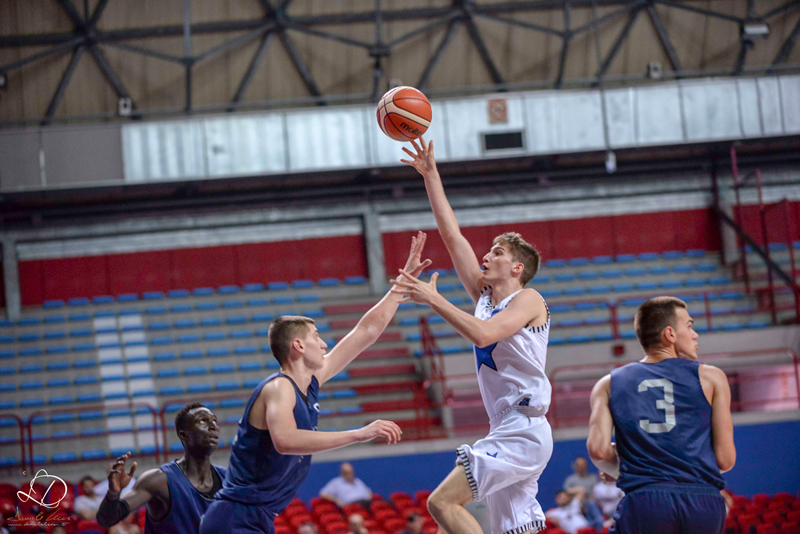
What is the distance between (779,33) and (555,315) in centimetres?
1023

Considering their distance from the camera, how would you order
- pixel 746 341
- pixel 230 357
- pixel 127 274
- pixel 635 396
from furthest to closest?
1. pixel 127 274
2. pixel 230 357
3. pixel 746 341
4. pixel 635 396

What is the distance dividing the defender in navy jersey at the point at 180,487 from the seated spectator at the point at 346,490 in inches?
234

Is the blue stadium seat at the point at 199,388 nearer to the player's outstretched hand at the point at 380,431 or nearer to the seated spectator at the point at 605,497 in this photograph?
the seated spectator at the point at 605,497

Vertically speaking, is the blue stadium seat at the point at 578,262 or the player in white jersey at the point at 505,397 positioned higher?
the blue stadium seat at the point at 578,262

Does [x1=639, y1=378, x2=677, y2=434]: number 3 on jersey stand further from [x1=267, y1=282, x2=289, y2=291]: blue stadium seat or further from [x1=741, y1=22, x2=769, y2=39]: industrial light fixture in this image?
[x1=741, y1=22, x2=769, y2=39]: industrial light fixture

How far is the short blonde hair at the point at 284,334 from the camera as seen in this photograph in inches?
160

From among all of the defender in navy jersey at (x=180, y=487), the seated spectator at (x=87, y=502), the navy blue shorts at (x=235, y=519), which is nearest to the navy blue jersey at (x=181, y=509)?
the defender in navy jersey at (x=180, y=487)

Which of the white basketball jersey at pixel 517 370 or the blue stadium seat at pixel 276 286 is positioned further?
the blue stadium seat at pixel 276 286

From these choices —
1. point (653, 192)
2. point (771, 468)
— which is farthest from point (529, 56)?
point (771, 468)

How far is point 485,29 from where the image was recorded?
63.0 ft

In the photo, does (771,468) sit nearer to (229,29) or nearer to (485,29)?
(485,29)

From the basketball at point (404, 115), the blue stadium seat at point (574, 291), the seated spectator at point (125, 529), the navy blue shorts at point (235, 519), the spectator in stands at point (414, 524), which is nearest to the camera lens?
the navy blue shorts at point (235, 519)

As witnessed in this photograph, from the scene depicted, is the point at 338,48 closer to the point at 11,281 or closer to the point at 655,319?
the point at 11,281

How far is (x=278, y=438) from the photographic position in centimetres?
370
